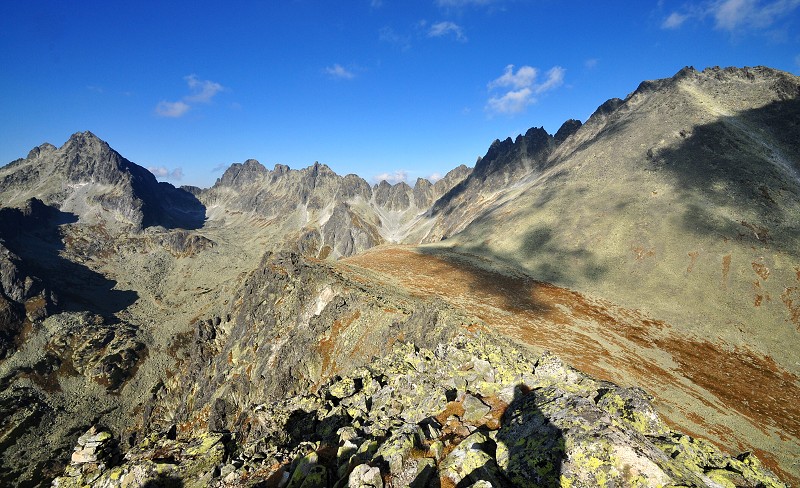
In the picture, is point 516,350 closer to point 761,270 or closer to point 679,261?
point 679,261

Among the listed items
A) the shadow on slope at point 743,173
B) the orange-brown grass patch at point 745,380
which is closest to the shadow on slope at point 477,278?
the orange-brown grass patch at point 745,380

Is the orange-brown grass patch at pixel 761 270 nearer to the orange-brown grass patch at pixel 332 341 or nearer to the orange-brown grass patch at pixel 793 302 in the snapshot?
the orange-brown grass patch at pixel 793 302

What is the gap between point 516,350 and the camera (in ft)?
81.9

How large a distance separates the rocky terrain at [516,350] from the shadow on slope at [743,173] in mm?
576

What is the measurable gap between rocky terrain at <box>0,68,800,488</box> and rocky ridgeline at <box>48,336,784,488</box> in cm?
9

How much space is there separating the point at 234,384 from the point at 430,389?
187 feet

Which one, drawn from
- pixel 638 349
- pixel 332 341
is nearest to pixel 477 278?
pixel 638 349

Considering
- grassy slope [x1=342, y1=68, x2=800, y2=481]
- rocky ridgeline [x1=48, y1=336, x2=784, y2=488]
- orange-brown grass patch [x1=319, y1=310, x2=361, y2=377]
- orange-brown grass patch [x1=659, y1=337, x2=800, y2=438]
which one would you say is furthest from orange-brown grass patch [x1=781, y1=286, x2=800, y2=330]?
orange-brown grass patch [x1=319, y1=310, x2=361, y2=377]

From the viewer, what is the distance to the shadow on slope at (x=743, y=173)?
6869cm

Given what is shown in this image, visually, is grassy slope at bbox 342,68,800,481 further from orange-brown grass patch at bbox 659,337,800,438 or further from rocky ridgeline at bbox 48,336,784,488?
rocky ridgeline at bbox 48,336,784,488

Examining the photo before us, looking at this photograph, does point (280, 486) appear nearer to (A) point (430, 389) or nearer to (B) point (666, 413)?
(A) point (430, 389)

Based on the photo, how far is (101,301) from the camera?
194m

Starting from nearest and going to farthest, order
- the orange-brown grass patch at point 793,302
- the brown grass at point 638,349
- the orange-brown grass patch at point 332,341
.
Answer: the brown grass at point 638,349, the orange-brown grass patch at point 332,341, the orange-brown grass patch at point 793,302

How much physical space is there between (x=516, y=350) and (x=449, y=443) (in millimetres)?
13418
